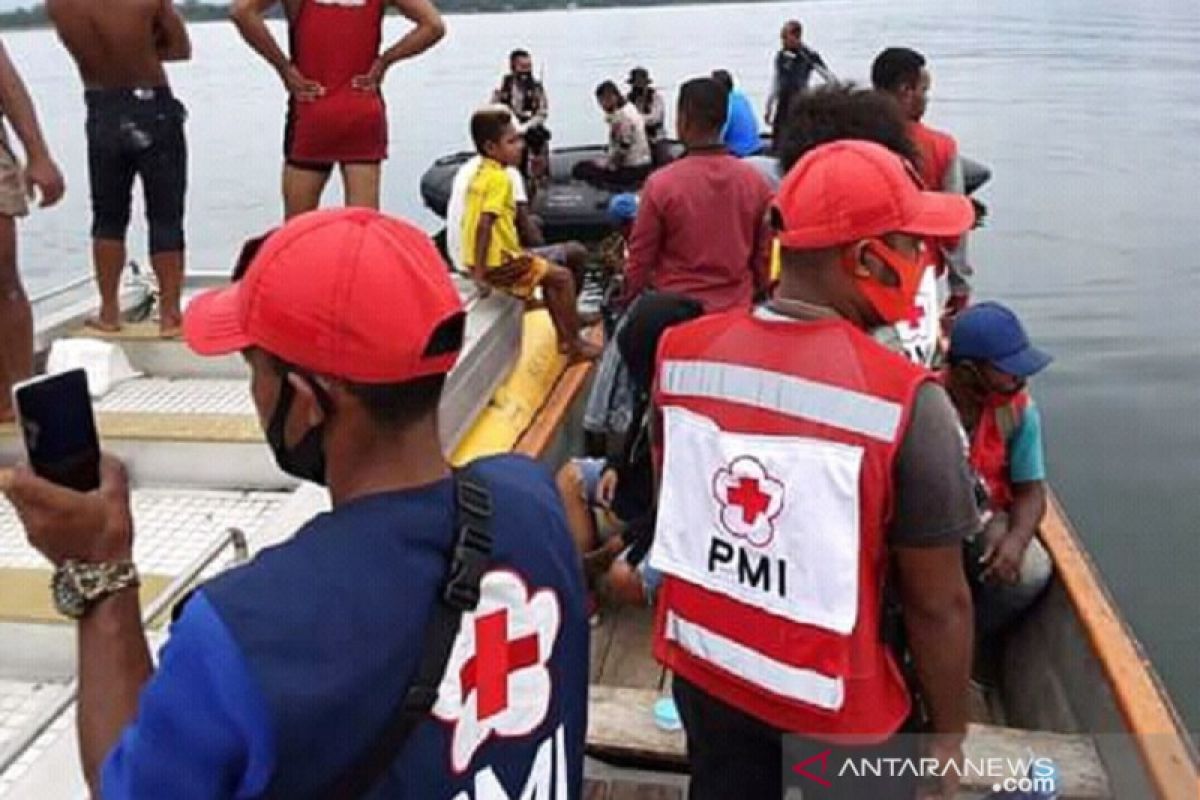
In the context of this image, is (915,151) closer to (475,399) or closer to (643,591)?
(643,591)

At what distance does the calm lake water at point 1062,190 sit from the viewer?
666 cm

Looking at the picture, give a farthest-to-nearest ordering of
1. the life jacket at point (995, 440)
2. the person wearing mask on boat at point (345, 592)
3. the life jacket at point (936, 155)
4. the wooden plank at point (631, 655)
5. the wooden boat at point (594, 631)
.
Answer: the life jacket at point (936, 155)
the wooden plank at point (631, 655)
the life jacket at point (995, 440)
the wooden boat at point (594, 631)
the person wearing mask on boat at point (345, 592)

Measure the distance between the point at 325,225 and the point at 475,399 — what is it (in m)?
2.97

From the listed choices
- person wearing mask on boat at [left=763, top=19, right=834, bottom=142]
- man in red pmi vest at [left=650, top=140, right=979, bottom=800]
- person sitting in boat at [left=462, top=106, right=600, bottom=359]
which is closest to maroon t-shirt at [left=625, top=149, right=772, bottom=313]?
person sitting in boat at [left=462, top=106, right=600, bottom=359]

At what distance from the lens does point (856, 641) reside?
166cm

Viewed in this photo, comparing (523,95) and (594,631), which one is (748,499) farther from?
(523,95)

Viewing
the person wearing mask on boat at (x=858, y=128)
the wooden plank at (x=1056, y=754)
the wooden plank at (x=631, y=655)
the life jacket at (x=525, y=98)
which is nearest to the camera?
the person wearing mask on boat at (x=858, y=128)

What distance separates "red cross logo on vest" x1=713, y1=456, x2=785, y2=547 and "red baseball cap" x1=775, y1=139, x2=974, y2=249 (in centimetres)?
31

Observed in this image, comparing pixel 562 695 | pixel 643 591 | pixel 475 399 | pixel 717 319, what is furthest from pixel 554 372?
pixel 562 695

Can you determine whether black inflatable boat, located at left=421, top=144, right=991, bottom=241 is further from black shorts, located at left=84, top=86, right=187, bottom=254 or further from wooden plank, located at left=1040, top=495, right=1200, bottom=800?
wooden plank, located at left=1040, top=495, right=1200, bottom=800

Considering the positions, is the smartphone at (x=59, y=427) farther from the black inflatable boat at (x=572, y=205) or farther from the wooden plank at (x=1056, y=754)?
the black inflatable boat at (x=572, y=205)

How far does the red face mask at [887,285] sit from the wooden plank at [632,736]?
1.23 meters

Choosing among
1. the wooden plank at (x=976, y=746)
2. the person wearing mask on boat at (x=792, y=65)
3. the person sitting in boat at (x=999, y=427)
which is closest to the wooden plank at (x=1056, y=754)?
the wooden plank at (x=976, y=746)

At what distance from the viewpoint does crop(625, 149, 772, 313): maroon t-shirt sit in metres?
3.52
